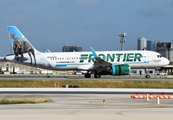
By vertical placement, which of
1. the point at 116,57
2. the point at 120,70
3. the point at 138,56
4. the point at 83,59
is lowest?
the point at 120,70

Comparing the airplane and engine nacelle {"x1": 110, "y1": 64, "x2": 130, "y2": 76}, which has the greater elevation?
the airplane

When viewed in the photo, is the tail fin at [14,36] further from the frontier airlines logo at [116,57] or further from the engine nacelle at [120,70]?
the engine nacelle at [120,70]

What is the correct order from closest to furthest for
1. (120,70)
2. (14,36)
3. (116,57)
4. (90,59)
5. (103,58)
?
(120,70) → (116,57) → (103,58) → (90,59) → (14,36)

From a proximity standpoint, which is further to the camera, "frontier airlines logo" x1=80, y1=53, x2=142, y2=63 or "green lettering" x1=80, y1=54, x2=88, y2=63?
"green lettering" x1=80, y1=54, x2=88, y2=63

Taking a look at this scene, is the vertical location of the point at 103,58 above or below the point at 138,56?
below

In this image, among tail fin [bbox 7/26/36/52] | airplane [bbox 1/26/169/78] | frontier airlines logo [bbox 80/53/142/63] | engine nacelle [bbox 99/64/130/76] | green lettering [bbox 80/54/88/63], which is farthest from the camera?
tail fin [bbox 7/26/36/52]

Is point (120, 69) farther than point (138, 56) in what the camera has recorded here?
No

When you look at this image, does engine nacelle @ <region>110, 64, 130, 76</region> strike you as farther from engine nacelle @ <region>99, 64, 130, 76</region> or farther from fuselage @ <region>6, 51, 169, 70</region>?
fuselage @ <region>6, 51, 169, 70</region>

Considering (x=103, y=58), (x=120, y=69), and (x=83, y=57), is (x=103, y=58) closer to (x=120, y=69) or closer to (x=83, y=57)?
(x=83, y=57)

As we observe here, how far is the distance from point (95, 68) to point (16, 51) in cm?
1562

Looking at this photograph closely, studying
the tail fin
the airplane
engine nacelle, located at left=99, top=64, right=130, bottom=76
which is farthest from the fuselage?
the tail fin

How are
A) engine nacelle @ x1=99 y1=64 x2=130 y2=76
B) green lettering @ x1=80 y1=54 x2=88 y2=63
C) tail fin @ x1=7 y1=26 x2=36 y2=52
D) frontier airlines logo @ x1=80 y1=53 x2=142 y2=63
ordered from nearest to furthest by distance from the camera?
engine nacelle @ x1=99 y1=64 x2=130 y2=76, frontier airlines logo @ x1=80 y1=53 x2=142 y2=63, green lettering @ x1=80 y1=54 x2=88 y2=63, tail fin @ x1=7 y1=26 x2=36 y2=52

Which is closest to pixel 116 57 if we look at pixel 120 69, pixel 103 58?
pixel 103 58

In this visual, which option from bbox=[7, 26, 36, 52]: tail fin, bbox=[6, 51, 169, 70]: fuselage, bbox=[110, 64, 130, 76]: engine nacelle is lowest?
bbox=[110, 64, 130, 76]: engine nacelle
